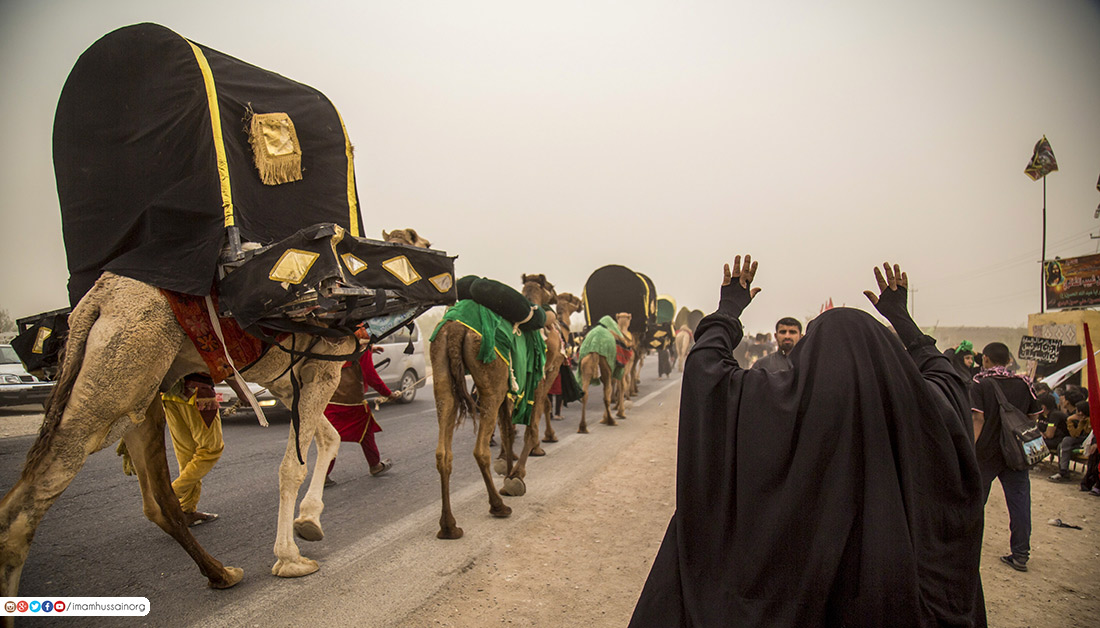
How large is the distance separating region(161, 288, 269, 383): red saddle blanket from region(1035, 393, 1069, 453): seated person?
9.92 metres

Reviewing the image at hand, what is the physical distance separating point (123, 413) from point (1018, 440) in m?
6.26

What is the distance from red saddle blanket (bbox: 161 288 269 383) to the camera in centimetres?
360

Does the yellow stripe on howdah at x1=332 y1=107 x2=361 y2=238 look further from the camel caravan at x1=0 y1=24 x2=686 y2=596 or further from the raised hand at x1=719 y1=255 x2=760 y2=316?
the raised hand at x1=719 y1=255 x2=760 y2=316

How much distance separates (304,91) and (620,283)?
12165 mm

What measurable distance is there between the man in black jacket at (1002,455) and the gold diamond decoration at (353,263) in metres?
4.87

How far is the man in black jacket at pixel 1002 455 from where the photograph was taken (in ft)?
15.7

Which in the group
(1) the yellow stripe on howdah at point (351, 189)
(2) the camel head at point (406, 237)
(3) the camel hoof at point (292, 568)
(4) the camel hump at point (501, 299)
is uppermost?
(1) the yellow stripe on howdah at point (351, 189)

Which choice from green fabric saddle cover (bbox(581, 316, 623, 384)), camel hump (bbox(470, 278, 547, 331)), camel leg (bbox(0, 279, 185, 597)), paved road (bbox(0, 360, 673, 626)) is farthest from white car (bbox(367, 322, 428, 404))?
camel leg (bbox(0, 279, 185, 597))

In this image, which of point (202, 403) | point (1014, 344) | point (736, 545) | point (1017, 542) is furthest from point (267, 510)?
point (1014, 344)

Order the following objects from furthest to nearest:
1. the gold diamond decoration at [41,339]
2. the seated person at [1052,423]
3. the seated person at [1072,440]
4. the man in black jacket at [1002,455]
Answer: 1. the seated person at [1052,423]
2. the seated person at [1072,440]
3. the man in black jacket at [1002,455]
4. the gold diamond decoration at [41,339]

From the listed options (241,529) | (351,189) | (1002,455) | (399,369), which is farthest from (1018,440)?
(399,369)

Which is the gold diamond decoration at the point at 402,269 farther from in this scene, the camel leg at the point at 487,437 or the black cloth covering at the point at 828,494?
the black cloth covering at the point at 828,494

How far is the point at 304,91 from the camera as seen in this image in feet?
15.3

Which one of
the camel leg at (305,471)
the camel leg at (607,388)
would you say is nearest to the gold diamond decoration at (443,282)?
the camel leg at (305,471)
